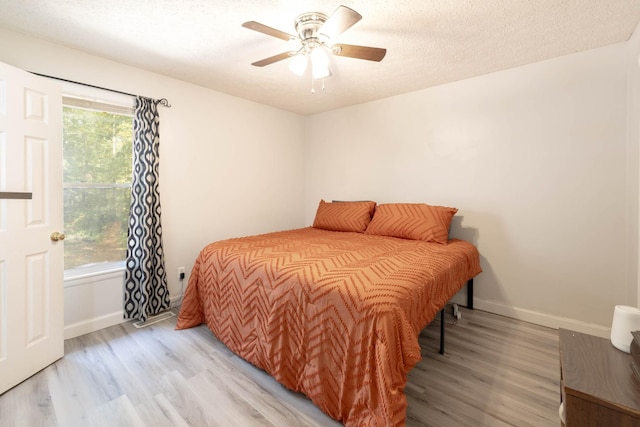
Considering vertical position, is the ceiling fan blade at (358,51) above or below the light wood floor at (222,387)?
above

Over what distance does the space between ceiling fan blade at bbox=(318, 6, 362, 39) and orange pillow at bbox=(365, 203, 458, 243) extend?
175 cm

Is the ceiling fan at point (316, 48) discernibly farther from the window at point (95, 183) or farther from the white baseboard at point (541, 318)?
the white baseboard at point (541, 318)

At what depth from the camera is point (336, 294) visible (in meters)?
1.40

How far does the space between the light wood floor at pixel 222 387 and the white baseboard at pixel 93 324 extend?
0.26ft

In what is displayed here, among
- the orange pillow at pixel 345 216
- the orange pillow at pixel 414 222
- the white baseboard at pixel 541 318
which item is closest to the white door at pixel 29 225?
the orange pillow at pixel 345 216

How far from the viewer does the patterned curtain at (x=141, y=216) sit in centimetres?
247

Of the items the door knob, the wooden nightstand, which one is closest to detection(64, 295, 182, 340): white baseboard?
the door knob

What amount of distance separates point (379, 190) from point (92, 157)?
288 centimetres

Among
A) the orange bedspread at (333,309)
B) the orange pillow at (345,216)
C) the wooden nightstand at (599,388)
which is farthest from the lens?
the orange pillow at (345,216)

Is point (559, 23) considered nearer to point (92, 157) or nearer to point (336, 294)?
point (336, 294)

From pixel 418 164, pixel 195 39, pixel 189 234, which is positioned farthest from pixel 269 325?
pixel 418 164

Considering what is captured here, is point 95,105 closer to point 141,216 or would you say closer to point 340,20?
point 141,216

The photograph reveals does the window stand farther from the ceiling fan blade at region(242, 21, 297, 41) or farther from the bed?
the ceiling fan blade at region(242, 21, 297, 41)

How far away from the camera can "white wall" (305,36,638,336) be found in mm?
2145
